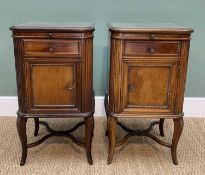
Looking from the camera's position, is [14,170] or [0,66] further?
[0,66]

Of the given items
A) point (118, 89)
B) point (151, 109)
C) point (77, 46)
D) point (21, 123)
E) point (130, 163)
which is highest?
point (77, 46)

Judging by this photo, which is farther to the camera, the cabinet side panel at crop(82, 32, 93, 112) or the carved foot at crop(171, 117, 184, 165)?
the carved foot at crop(171, 117, 184, 165)

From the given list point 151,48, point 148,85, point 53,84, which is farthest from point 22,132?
point 151,48

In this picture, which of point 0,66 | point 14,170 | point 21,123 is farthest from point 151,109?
point 0,66

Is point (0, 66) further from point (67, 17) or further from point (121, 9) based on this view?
point (121, 9)

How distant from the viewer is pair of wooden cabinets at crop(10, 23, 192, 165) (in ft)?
4.37

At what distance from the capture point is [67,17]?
1.97 metres

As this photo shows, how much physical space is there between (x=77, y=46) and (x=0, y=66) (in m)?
1.00

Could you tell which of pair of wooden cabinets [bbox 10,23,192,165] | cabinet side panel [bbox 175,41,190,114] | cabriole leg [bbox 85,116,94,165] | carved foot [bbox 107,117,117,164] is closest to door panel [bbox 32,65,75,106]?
pair of wooden cabinets [bbox 10,23,192,165]

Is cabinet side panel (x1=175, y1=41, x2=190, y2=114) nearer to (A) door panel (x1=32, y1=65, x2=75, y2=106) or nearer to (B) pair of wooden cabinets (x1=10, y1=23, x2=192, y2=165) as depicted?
(B) pair of wooden cabinets (x1=10, y1=23, x2=192, y2=165)

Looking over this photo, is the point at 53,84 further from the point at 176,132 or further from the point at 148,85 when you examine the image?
the point at 176,132

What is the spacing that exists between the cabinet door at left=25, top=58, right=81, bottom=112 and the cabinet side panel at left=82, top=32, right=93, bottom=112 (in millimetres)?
28

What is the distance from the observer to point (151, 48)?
1357 mm

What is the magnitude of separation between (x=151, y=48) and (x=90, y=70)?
1.14 feet
